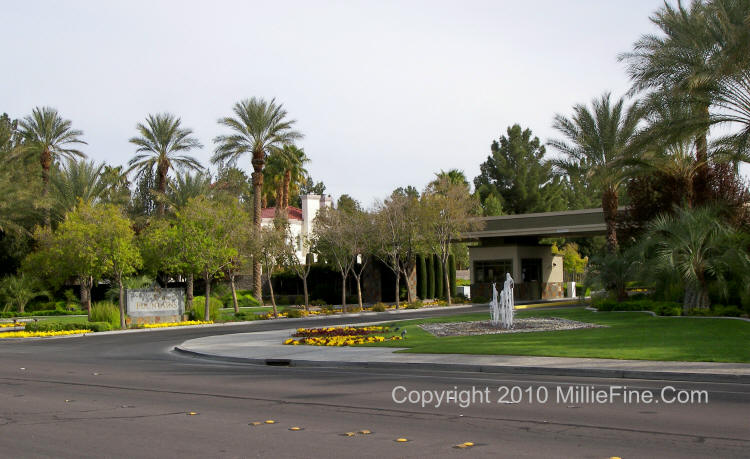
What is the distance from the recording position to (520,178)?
7875 centimetres

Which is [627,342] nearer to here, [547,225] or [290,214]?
[547,225]

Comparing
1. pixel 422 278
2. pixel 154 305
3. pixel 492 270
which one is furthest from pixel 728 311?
pixel 422 278

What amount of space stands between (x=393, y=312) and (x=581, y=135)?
1486 cm

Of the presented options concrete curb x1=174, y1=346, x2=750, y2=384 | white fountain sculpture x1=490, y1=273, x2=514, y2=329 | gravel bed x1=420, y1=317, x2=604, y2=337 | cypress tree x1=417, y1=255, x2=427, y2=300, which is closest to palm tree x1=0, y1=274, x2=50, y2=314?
cypress tree x1=417, y1=255, x2=427, y2=300

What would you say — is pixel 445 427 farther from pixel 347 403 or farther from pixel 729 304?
pixel 729 304

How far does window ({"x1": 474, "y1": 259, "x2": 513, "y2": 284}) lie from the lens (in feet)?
172

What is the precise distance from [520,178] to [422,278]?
29608mm

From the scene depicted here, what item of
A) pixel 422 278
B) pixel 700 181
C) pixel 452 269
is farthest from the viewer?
pixel 452 269

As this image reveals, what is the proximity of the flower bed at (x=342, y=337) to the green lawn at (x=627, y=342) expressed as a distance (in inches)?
37.0

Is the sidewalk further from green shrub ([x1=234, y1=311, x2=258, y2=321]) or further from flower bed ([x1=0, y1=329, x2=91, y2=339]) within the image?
green shrub ([x1=234, y1=311, x2=258, y2=321])

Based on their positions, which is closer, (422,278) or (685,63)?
(685,63)

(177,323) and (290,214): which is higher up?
(290,214)

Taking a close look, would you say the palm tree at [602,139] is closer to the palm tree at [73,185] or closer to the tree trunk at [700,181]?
the tree trunk at [700,181]

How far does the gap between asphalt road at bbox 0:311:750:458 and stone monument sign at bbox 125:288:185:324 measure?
66.8ft
